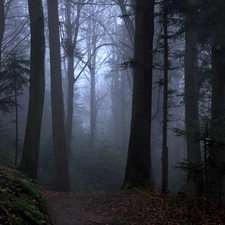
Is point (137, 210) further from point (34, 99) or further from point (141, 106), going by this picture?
point (34, 99)

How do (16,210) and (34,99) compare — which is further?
(34,99)

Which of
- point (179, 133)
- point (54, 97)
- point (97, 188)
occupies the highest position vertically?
point (54, 97)

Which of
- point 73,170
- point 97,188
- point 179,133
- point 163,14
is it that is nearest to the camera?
point 179,133

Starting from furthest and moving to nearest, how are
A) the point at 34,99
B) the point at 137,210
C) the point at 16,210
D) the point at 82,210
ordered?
the point at 34,99
the point at 82,210
the point at 137,210
the point at 16,210

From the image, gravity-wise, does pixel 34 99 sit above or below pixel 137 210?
above

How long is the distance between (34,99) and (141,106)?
175 inches

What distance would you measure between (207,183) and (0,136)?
16.2 m

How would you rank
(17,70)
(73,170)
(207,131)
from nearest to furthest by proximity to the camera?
(207,131) → (17,70) → (73,170)

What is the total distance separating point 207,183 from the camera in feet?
30.0

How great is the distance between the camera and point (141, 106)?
11117 millimetres

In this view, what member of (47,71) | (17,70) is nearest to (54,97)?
(17,70)

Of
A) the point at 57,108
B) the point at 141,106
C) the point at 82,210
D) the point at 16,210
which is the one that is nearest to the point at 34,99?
the point at 57,108

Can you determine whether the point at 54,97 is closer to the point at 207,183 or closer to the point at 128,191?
the point at 128,191

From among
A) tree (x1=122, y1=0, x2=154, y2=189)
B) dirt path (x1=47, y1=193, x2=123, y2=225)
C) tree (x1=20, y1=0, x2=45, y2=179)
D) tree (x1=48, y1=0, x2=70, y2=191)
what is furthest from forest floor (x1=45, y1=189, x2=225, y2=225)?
tree (x1=48, y1=0, x2=70, y2=191)
